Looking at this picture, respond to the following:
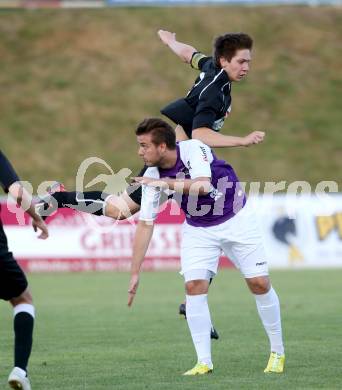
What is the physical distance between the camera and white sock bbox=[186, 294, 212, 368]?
8516 mm

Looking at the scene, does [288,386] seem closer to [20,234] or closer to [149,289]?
[149,289]

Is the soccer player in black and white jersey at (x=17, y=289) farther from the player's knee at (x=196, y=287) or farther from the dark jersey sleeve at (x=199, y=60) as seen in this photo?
the dark jersey sleeve at (x=199, y=60)

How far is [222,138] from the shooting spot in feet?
29.0

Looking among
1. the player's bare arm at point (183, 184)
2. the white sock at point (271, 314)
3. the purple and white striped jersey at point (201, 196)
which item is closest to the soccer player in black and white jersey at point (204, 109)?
the purple and white striped jersey at point (201, 196)

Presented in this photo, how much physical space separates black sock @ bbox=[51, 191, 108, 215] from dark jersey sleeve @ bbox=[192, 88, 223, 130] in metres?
1.33

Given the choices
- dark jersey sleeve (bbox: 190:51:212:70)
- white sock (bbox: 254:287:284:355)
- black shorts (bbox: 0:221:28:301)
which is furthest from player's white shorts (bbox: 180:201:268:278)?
dark jersey sleeve (bbox: 190:51:212:70)

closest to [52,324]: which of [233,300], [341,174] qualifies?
[233,300]

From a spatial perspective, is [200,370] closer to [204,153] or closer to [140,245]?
[140,245]

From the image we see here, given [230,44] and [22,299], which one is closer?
[22,299]

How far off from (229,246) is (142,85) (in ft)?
104

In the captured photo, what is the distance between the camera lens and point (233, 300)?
16250 mm

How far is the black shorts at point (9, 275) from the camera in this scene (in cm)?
703

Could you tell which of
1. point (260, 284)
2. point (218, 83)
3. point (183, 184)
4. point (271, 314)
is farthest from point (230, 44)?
point (271, 314)

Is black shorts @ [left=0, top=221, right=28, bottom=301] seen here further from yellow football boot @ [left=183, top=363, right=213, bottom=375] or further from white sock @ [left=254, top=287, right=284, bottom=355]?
white sock @ [left=254, top=287, right=284, bottom=355]
